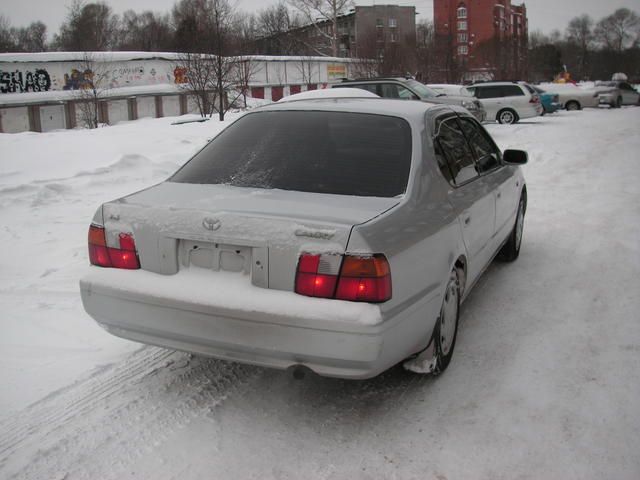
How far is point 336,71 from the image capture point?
4644cm

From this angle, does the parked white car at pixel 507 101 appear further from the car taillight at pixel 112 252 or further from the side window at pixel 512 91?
the car taillight at pixel 112 252

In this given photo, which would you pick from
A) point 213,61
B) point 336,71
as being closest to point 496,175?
point 213,61

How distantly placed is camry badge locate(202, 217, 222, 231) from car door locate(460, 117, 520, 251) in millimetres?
2289

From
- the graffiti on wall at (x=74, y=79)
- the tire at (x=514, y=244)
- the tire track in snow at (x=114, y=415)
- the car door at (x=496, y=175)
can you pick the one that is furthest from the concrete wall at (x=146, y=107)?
the tire track in snow at (x=114, y=415)

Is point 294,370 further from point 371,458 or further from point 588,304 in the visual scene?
point 588,304

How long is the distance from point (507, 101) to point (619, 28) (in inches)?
3315

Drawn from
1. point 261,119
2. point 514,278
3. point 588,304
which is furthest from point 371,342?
point 514,278

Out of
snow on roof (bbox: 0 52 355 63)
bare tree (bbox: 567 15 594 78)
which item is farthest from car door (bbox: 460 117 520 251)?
bare tree (bbox: 567 15 594 78)

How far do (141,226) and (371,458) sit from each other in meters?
1.61

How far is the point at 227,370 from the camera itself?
382 centimetres

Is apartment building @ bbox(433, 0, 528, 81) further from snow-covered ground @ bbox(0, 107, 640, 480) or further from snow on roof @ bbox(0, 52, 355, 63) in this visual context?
snow-covered ground @ bbox(0, 107, 640, 480)

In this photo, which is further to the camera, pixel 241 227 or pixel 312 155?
pixel 312 155

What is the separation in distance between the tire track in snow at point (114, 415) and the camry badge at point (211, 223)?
1.03m

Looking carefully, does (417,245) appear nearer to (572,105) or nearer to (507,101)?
(507,101)
